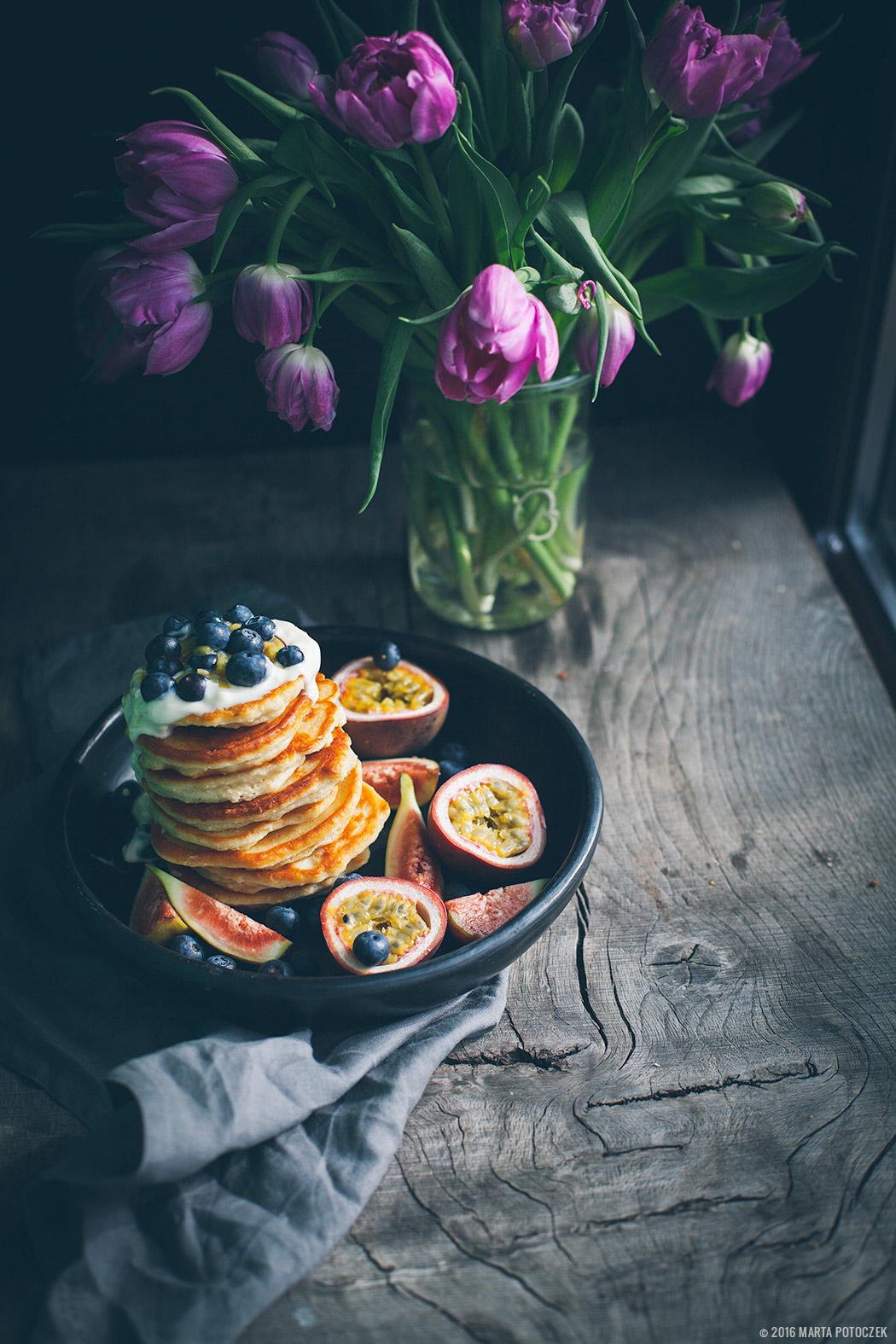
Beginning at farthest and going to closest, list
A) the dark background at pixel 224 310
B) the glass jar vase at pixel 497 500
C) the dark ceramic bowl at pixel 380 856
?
the dark background at pixel 224 310, the glass jar vase at pixel 497 500, the dark ceramic bowl at pixel 380 856

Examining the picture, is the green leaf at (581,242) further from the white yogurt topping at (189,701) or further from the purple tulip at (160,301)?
the white yogurt topping at (189,701)

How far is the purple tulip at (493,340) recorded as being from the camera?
1018 millimetres

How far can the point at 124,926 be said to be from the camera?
3.23 ft

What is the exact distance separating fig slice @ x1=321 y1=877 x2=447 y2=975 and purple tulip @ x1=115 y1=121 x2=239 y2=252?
0.74m

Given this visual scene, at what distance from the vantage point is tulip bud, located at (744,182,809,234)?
1.20 metres

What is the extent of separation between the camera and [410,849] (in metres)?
1.18

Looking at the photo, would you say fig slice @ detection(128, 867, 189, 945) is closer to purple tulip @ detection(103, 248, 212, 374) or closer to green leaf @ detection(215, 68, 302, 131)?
purple tulip @ detection(103, 248, 212, 374)

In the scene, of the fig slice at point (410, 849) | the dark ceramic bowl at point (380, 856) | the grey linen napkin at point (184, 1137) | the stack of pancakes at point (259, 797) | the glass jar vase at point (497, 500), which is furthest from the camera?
the glass jar vase at point (497, 500)

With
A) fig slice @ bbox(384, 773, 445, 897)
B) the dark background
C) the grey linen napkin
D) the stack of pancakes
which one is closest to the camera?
the grey linen napkin

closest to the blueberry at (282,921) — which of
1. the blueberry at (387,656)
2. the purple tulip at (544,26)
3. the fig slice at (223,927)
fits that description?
the fig slice at (223,927)

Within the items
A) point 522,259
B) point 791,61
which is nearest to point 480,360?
point 522,259

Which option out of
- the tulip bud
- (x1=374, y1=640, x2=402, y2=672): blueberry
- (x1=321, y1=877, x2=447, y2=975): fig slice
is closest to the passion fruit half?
(x1=374, y1=640, x2=402, y2=672): blueberry

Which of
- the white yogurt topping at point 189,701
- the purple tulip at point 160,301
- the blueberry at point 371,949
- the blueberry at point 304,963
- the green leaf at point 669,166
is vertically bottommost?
the blueberry at point 304,963

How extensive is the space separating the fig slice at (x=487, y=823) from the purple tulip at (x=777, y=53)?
2.81ft
